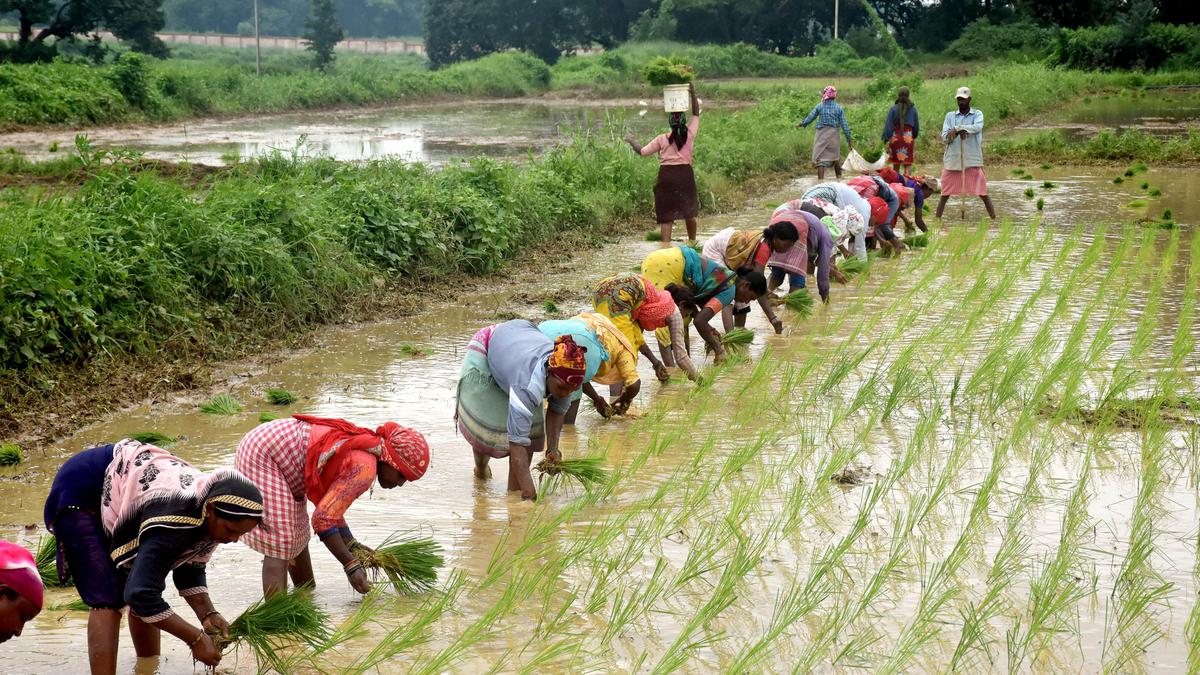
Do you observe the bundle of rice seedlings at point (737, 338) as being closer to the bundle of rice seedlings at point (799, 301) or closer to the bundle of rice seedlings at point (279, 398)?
the bundle of rice seedlings at point (799, 301)

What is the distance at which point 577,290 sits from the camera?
8.70 meters

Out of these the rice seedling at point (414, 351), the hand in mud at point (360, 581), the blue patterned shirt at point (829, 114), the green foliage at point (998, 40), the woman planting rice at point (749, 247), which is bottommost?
the hand in mud at point (360, 581)

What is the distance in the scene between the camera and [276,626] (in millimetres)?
3254

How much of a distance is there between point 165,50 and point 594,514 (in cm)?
3466

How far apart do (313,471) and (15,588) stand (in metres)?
1.04

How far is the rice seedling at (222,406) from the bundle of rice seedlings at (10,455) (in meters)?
A: 0.95

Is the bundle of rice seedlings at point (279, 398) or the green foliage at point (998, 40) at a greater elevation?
the green foliage at point (998, 40)

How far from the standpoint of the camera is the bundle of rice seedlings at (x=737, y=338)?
21.8ft

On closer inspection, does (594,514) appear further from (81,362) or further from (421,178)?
(421,178)

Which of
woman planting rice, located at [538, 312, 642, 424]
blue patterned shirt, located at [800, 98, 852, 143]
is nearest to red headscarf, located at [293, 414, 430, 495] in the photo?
woman planting rice, located at [538, 312, 642, 424]

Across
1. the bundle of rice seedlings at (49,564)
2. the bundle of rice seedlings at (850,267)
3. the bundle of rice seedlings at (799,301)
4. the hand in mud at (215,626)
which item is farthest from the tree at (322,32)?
the hand in mud at (215,626)

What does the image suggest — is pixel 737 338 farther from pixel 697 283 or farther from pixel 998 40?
pixel 998 40

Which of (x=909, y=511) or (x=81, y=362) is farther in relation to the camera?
(x=81, y=362)

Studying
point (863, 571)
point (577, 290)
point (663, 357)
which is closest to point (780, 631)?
point (863, 571)
